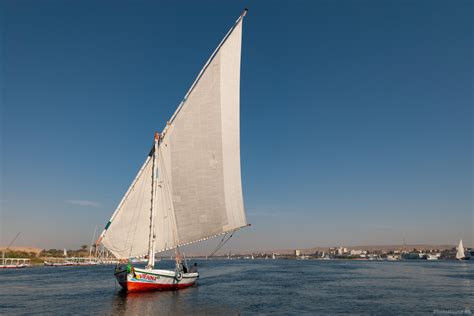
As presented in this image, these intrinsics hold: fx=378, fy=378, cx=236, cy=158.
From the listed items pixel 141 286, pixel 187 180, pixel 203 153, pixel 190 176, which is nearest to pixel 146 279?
pixel 141 286

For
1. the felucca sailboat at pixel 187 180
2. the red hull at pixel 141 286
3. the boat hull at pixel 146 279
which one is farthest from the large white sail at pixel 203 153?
the red hull at pixel 141 286

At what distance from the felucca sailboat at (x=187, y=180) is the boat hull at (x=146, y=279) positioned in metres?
0.11

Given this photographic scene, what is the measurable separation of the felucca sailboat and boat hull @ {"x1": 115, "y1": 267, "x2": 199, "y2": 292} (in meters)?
0.11

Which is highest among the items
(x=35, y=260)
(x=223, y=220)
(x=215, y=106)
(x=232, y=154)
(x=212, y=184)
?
(x=215, y=106)

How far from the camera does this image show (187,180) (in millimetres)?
41875

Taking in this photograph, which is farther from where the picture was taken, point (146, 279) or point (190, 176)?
point (146, 279)

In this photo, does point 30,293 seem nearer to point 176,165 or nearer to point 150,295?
point 150,295

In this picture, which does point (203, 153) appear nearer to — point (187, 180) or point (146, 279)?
point (187, 180)

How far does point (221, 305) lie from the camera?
37656 millimetres

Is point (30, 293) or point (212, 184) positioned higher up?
point (212, 184)

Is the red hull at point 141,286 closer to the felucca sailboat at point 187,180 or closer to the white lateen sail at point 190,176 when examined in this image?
Answer: the felucca sailboat at point 187,180

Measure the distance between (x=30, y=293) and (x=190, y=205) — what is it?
25.4m

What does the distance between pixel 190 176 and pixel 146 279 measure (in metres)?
12.7

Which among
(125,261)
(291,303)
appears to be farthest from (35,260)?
(291,303)
